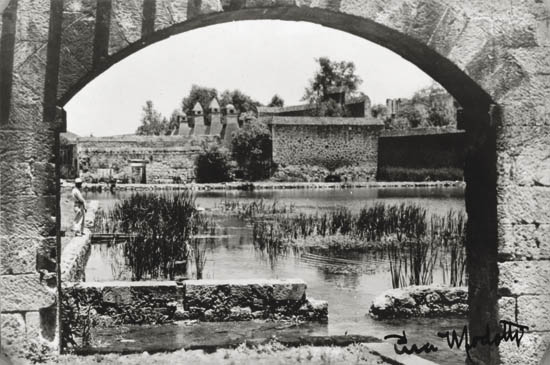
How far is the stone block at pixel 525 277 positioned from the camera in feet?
15.9

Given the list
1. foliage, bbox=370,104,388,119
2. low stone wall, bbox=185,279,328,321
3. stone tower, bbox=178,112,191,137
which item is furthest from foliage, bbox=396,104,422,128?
low stone wall, bbox=185,279,328,321

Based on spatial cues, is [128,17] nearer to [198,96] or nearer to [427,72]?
[427,72]

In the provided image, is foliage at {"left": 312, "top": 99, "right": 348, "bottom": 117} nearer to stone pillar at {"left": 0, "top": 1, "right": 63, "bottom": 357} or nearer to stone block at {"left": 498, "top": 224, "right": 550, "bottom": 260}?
stone block at {"left": 498, "top": 224, "right": 550, "bottom": 260}

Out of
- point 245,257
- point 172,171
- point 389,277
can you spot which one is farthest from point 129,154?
point 389,277

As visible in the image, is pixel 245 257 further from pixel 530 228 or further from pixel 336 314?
pixel 530 228

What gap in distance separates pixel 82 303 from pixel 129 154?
30740 millimetres

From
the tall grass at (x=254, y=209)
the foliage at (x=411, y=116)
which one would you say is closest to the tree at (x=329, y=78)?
the foliage at (x=411, y=116)

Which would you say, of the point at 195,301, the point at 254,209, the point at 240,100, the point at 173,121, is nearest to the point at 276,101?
the point at 240,100

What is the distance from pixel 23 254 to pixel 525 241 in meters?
3.56

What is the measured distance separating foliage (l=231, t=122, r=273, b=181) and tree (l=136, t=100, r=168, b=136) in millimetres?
39641

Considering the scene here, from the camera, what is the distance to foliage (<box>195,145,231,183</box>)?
119ft

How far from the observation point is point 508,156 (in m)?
4.88

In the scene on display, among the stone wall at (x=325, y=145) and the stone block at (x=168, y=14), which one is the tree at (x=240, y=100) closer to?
the stone wall at (x=325, y=145)

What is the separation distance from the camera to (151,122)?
78688 mm
